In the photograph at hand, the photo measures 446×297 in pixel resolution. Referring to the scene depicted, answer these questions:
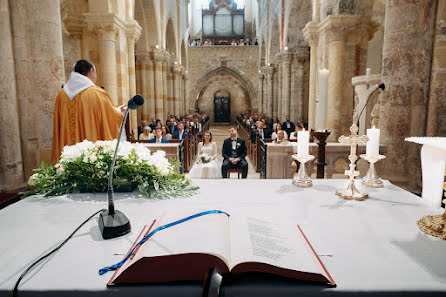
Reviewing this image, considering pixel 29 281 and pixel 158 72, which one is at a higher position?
pixel 158 72

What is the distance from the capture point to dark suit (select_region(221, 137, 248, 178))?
259 inches

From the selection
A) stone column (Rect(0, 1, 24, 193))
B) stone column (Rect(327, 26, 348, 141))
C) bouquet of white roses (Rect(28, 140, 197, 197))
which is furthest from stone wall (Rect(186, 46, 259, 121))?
bouquet of white roses (Rect(28, 140, 197, 197))

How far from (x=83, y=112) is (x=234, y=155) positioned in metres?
3.83

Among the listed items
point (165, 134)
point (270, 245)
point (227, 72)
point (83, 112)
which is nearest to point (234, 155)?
point (165, 134)

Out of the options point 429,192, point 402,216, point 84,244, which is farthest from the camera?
point 429,192

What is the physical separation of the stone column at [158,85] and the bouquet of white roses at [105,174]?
12.7 meters

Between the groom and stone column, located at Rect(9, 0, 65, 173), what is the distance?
335 centimetres

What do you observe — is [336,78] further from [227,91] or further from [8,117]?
[227,91]

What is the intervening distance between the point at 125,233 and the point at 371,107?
665 cm

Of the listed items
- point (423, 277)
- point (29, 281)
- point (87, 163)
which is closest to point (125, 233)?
point (29, 281)

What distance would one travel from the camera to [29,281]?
3.79ft

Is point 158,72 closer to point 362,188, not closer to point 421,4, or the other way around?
point 421,4

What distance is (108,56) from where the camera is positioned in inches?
305

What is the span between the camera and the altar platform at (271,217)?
112 cm
